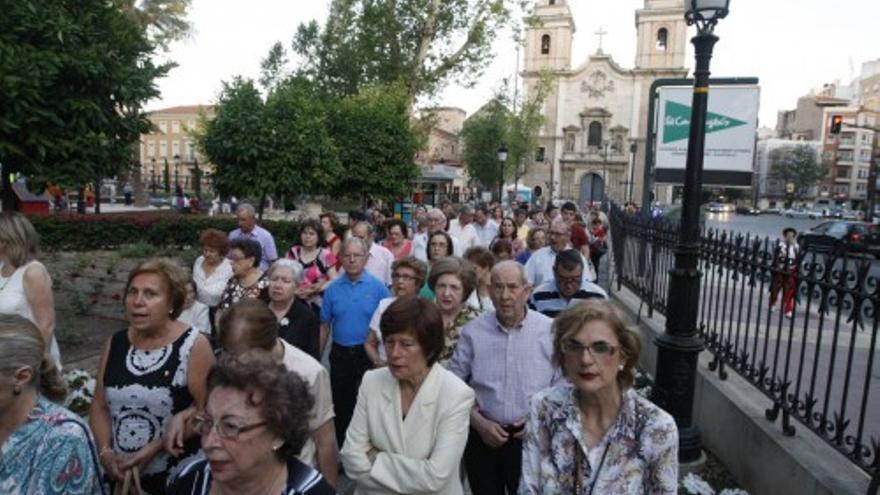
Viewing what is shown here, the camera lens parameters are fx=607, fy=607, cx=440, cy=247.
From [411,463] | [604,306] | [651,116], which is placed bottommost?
[411,463]

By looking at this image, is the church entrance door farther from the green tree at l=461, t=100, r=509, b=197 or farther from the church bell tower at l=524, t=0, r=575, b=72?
the green tree at l=461, t=100, r=509, b=197

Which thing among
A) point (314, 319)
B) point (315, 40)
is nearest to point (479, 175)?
point (315, 40)

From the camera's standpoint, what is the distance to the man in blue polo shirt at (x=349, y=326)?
4.73 meters

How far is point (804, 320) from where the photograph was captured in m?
4.33

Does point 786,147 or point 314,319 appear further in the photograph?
point 786,147

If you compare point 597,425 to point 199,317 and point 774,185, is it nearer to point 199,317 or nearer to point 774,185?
point 199,317

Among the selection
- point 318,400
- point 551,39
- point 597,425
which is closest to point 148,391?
point 318,400

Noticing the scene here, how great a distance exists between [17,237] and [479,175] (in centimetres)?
4448

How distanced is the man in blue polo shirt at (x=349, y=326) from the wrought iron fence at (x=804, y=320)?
2.87m

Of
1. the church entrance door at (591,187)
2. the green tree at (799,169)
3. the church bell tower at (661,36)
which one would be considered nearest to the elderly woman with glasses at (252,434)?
the church entrance door at (591,187)

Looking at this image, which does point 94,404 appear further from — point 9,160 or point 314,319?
point 9,160

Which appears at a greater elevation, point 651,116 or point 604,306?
point 651,116

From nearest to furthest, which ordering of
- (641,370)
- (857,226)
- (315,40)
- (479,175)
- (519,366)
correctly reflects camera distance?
(519,366) → (641,370) → (857,226) → (479,175) → (315,40)

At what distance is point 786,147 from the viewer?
103125mm
